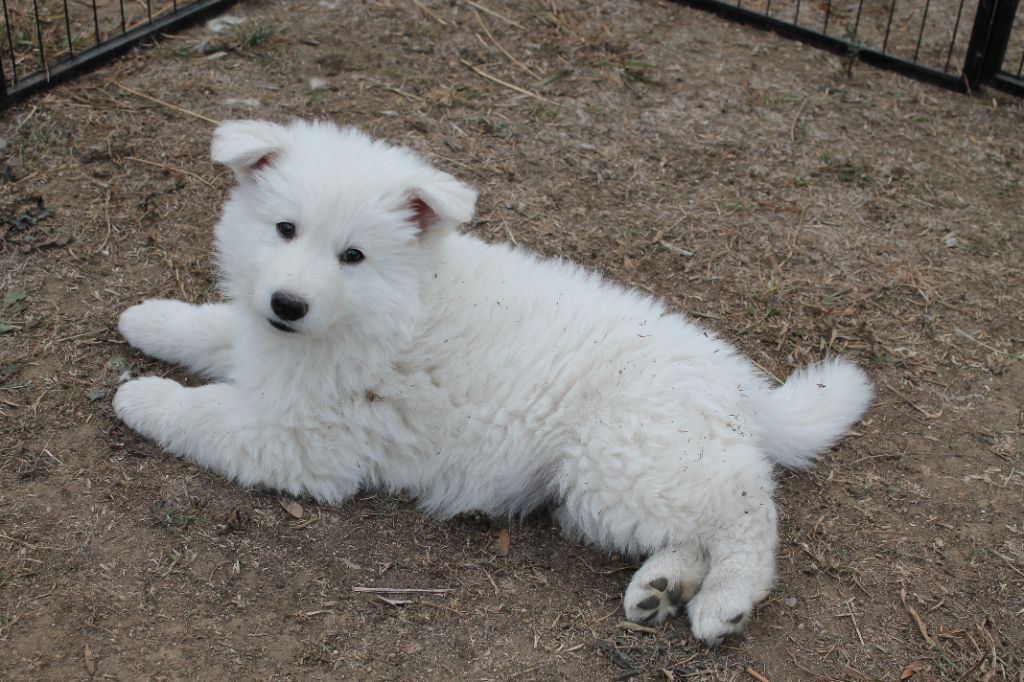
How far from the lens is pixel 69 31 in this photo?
5789 millimetres

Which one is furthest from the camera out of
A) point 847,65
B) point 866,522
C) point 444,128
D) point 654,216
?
point 847,65

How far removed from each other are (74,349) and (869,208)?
3917 mm

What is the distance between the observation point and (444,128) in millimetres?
5719

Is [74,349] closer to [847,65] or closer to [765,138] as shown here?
[765,138]

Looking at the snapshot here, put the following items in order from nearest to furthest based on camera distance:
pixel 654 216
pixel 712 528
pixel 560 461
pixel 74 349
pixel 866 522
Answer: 1. pixel 712 528
2. pixel 560 461
3. pixel 866 522
4. pixel 74 349
5. pixel 654 216

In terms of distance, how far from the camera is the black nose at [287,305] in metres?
3.22

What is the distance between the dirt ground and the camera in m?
3.34

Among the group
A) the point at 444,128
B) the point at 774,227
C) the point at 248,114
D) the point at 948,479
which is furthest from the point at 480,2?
the point at 948,479

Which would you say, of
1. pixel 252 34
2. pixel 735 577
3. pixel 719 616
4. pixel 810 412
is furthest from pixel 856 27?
pixel 719 616

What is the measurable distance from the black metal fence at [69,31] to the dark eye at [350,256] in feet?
9.69

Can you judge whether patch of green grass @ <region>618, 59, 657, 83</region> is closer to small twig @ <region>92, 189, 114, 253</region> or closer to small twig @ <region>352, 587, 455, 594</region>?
small twig @ <region>92, 189, 114, 253</region>

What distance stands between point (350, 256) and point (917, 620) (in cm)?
224

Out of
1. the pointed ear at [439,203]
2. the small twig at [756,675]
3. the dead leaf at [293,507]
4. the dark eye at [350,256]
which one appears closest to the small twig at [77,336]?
the dead leaf at [293,507]

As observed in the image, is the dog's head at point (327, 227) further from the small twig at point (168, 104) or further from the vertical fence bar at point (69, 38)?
the vertical fence bar at point (69, 38)
